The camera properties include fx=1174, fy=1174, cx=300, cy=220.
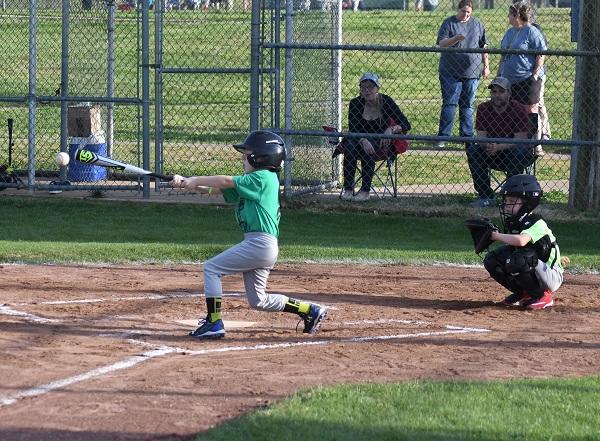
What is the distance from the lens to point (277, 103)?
14.0 meters

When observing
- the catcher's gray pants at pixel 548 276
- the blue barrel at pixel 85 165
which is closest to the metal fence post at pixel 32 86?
the blue barrel at pixel 85 165

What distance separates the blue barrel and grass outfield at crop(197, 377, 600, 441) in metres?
9.24

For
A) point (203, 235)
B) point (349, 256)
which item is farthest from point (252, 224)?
point (203, 235)

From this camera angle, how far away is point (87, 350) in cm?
760

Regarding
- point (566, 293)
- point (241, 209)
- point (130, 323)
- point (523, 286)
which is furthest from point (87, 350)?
point (566, 293)

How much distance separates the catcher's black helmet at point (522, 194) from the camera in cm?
915

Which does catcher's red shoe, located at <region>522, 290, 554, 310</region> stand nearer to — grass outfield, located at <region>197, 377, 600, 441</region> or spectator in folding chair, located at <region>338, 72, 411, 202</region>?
grass outfield, located at <region>197, 377, 600, 441</region>

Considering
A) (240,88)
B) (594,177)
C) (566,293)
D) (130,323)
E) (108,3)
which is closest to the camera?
(130,323)

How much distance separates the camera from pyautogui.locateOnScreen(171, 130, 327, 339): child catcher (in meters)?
7.93

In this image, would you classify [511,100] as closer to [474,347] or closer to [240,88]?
[474,347]

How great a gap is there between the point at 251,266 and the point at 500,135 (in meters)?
6.21

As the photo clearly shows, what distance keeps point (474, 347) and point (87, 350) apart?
256 cm

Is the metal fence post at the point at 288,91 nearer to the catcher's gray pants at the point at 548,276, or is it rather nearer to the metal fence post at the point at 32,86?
the metal fence post at the point at 32,86

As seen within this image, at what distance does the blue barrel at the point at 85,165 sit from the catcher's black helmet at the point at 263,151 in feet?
24.2
